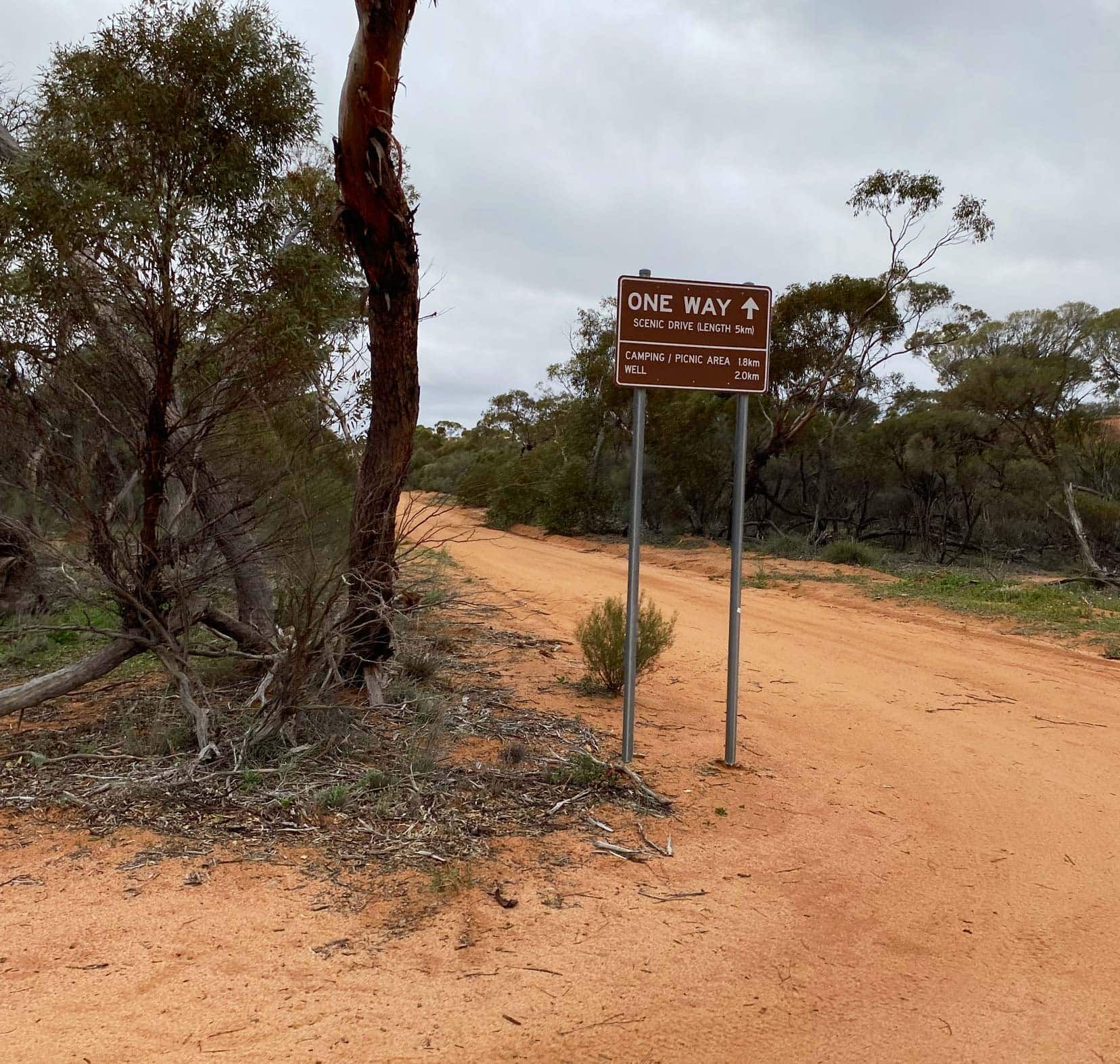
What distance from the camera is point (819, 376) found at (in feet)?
83.7

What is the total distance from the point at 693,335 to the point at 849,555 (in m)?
15.9

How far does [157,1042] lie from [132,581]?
127 inches

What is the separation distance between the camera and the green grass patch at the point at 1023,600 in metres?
11.2

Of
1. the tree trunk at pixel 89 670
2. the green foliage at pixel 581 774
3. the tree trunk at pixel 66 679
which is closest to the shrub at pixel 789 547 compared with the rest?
the green foliage at pixel 581 774

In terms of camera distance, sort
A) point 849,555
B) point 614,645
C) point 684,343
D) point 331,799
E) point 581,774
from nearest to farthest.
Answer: point 331,799 < point 581,774 < point 684,343 < point 614,645 < point 849,555

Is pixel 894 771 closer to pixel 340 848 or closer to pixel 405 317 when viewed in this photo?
pixel 340 848

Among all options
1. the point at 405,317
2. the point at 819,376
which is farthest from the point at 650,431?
the point at 405,317

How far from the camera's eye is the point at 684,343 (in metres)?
5.09

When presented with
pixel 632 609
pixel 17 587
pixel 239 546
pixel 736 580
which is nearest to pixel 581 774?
pixel 632 609

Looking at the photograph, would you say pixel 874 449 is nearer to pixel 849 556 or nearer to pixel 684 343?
pixel 849 556

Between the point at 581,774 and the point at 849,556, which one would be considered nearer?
the point at 581,774

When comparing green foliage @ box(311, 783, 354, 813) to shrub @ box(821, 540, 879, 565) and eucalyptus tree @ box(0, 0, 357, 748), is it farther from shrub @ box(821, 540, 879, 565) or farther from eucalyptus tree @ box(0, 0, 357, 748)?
shrub @ box(821, 540, 879, 565)

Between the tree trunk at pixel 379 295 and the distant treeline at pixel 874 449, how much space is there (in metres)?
12.4

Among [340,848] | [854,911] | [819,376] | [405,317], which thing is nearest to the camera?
[854,911]
